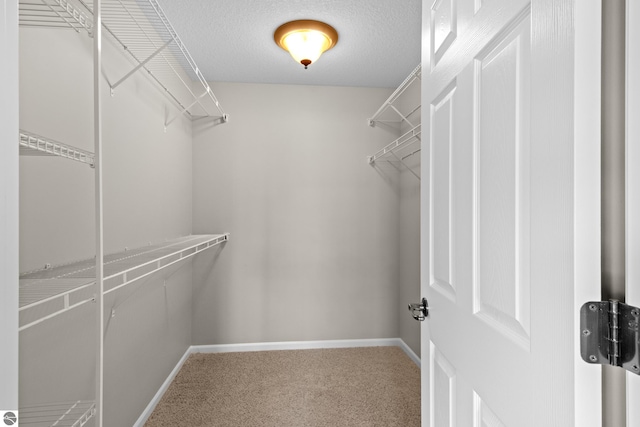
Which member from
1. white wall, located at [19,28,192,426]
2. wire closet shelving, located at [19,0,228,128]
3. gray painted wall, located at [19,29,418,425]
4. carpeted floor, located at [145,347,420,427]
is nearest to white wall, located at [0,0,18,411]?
wire closet shelving, located at [19,0,228,128]

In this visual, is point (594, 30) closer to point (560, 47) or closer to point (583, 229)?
point (560, 47)

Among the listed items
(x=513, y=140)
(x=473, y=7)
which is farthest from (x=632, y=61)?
(x=473, y=7)

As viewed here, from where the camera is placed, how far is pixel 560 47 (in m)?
0.49

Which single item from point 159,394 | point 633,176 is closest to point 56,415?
point 159,394

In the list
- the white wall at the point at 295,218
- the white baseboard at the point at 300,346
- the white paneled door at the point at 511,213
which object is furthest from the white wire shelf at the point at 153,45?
the white baseboard at the point at 300,346

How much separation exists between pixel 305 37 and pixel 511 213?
6.02ft

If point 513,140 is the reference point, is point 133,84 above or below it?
above

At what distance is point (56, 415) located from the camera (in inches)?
42.6

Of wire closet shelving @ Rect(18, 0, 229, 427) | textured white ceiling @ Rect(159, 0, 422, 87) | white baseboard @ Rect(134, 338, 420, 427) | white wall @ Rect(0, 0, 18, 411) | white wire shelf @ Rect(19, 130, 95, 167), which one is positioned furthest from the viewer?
white baseboard @ Rect(134, 338, 420, 427)

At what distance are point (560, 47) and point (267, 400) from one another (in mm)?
2335

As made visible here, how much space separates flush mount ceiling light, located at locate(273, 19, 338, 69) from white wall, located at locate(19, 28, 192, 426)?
88 centimetres

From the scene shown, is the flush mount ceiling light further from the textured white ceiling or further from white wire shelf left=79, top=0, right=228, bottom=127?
white wire shelf left=79, top=0, right=228, bottom=127

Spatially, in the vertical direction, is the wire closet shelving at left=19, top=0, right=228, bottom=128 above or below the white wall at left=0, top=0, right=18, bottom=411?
above

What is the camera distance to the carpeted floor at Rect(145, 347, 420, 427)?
200 cm
